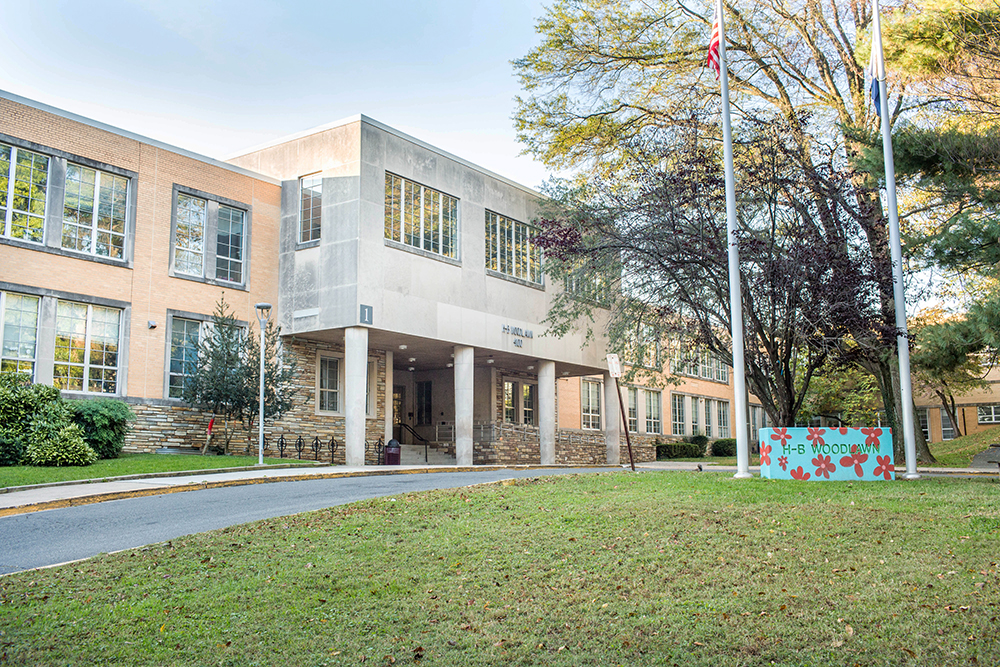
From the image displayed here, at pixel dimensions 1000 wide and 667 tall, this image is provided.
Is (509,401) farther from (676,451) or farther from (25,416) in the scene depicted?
(25,416)

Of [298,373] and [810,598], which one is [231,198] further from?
[810,598]

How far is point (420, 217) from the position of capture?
84.9 ft

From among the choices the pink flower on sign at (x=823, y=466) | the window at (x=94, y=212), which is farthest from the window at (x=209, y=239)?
the pink flower on sign at (x=823, y=466)

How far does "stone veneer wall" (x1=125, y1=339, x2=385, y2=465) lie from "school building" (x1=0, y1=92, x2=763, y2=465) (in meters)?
0.06

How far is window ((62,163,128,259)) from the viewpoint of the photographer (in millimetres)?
20750

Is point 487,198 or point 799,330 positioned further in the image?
point 487,198

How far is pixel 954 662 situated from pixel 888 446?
9.43 m

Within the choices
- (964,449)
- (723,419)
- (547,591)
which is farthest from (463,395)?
(723,419)

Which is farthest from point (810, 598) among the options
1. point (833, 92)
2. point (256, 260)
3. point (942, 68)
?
point (256, 260)

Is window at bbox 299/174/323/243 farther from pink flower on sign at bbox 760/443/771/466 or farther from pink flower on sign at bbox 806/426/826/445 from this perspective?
pink flower on sign at bbox 806/426/826/445

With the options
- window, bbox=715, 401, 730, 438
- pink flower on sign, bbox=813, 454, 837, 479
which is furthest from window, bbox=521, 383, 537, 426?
pink flower on sign, bbox=813, 454, 837, 479

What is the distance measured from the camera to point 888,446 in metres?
13.8

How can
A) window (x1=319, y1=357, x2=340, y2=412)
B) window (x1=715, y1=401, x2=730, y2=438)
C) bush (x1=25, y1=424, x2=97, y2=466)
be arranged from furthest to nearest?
window (x1=715, y1=401, x2=730, y2=438) → window (x1=319, y1=357, x2=340, y2=412) → bush (x1=25, y1=424, x2=97, y2=466)

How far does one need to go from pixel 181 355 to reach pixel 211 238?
349 cm
